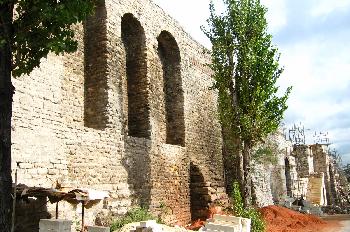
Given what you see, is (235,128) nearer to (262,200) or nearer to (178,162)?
(178,162)

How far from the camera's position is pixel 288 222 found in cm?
1734

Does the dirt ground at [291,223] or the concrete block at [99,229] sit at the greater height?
the concrete block at [99,229]

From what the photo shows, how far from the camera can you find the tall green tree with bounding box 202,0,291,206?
49.7ft

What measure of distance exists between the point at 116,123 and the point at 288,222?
9268mm

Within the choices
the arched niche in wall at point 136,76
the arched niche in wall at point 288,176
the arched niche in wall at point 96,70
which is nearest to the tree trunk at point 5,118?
the arched niche in wall at point 96,70

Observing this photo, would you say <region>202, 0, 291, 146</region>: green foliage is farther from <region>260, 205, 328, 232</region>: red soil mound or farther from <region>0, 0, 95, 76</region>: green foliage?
<region>0, 0, 95, 76</region>: green foliage

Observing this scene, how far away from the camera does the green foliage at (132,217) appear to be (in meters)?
10.9

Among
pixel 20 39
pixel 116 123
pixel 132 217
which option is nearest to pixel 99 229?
pixel 132 217

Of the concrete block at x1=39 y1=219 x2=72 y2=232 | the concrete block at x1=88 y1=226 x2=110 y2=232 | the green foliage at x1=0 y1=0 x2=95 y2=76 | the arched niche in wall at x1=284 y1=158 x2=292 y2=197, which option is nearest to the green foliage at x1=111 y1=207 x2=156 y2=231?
the concrete block at x1=88 y1=226 x2=110 y2=232

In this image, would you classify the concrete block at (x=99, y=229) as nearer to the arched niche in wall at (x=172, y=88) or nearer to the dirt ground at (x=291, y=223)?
the arched niche in wall at (x=172, y=88)

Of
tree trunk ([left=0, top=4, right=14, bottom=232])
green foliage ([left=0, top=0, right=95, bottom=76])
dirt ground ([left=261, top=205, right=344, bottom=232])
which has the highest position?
green foliage ([left=0, top=0, right=95, bottom=76])

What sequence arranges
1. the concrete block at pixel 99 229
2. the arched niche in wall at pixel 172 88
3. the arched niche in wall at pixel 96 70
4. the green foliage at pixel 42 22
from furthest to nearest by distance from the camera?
1. the arched niche in wall at pixel 172 88
2. the arched niche in wall at pixel 96 70
3. the concrete block at pixel 99 229
4. the green foliage at pixel 42 22

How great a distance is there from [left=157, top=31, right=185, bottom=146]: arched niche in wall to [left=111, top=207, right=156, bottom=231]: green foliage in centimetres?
435

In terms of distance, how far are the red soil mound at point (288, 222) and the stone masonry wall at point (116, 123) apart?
2385mm
